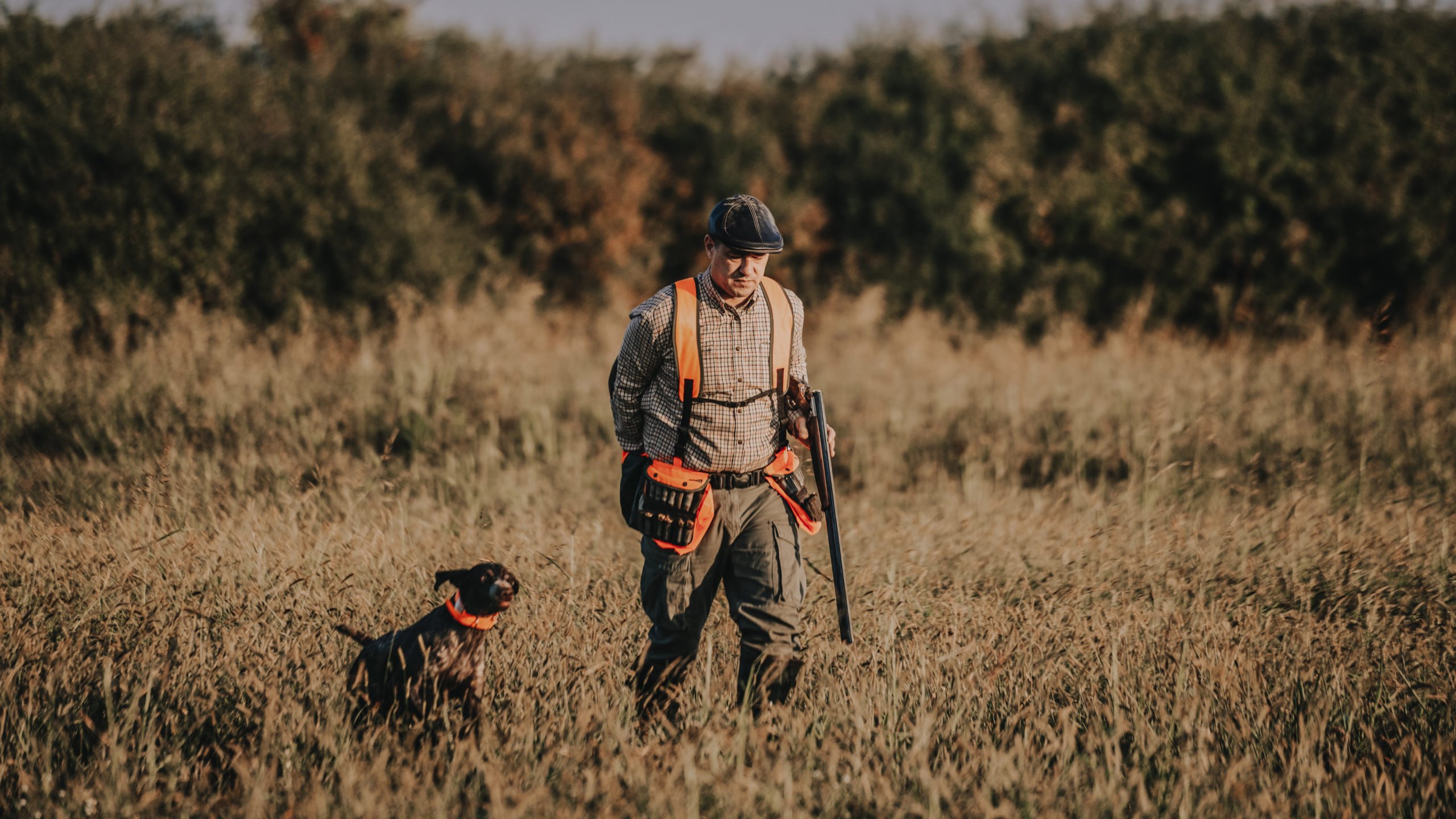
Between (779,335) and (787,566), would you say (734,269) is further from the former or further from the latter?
(787,566)

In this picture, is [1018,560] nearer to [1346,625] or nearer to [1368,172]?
[1346,625]

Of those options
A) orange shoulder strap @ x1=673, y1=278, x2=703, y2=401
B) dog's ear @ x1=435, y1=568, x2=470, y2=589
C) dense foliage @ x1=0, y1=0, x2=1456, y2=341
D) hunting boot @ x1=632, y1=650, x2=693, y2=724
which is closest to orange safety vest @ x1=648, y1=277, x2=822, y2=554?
orange shoulder strap @ x1=673, y1=278, x2=703, y2=401

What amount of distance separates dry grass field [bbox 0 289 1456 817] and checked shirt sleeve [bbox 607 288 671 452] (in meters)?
0.84

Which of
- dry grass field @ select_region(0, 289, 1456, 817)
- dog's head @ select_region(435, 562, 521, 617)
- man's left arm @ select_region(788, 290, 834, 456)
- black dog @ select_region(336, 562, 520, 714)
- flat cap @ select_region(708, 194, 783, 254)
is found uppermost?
flat cap @ select_region(708, 194, 783, 254)

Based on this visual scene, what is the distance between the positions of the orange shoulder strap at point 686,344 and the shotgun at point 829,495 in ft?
1.56

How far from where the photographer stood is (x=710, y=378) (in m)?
3.33

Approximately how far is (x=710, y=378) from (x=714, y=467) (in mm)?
311

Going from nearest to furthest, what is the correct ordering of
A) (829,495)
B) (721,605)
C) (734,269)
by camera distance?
1. (734,269)
2. (829,495)
3. (721,605)

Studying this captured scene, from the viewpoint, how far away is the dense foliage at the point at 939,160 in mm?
11406

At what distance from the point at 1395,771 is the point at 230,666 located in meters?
3.85

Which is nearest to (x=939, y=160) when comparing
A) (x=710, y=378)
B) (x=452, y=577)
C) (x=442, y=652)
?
(x=710, y=378)

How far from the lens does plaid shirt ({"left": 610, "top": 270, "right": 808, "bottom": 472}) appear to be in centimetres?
334

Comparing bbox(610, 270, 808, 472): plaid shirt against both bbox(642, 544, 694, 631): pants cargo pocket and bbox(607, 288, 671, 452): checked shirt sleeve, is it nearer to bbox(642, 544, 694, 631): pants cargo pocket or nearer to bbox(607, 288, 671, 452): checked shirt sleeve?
bbox(607, 288, 671, 452): checked shirt sleeve

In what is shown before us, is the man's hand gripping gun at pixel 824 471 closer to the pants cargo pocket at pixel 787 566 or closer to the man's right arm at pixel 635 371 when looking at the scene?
the pants cargo pocket at pixel 787 566
